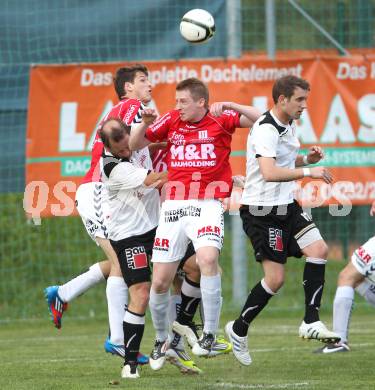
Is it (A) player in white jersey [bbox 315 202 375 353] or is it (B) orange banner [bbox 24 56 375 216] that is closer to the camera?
(A) player in white jersey [bbox 315 202 375 353]

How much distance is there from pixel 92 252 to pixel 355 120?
12.4 ft

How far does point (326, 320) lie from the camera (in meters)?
12.5

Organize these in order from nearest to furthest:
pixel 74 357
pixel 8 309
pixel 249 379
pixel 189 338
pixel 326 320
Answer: pixel 249 379 → pixel 189 338 → pixel 74 357 → pixel 326 320 → pixel 8 309

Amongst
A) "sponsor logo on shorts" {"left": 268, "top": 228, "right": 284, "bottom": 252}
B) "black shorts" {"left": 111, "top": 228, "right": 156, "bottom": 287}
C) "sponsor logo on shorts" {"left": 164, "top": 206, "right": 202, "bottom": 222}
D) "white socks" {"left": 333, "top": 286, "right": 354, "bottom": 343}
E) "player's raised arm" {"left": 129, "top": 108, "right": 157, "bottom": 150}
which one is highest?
"player's raised arm" {"left": 129, "top": 108, "right": 157, "bottom": 150}

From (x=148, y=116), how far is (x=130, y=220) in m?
0.86

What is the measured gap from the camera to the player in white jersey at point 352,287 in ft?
29.5

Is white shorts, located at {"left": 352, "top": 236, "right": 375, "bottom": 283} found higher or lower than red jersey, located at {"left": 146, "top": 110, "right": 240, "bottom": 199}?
lower

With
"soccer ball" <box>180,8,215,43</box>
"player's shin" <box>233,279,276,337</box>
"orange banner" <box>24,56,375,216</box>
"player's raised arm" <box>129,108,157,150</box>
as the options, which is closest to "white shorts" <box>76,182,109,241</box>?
"player's raised arm" <box>129,108,157,150</box>

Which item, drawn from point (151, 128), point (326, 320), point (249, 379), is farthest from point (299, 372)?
point (326, 320)

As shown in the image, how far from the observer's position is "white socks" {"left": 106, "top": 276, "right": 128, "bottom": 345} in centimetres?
866

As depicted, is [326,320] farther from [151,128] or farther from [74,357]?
[151,128]

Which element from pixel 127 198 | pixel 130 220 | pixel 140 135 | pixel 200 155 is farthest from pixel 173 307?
pixel 140 135

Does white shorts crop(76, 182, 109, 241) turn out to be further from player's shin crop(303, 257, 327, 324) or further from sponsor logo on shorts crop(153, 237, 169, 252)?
player's shin crop(303, 257, 327, 324)

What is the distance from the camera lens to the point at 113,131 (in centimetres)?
808
